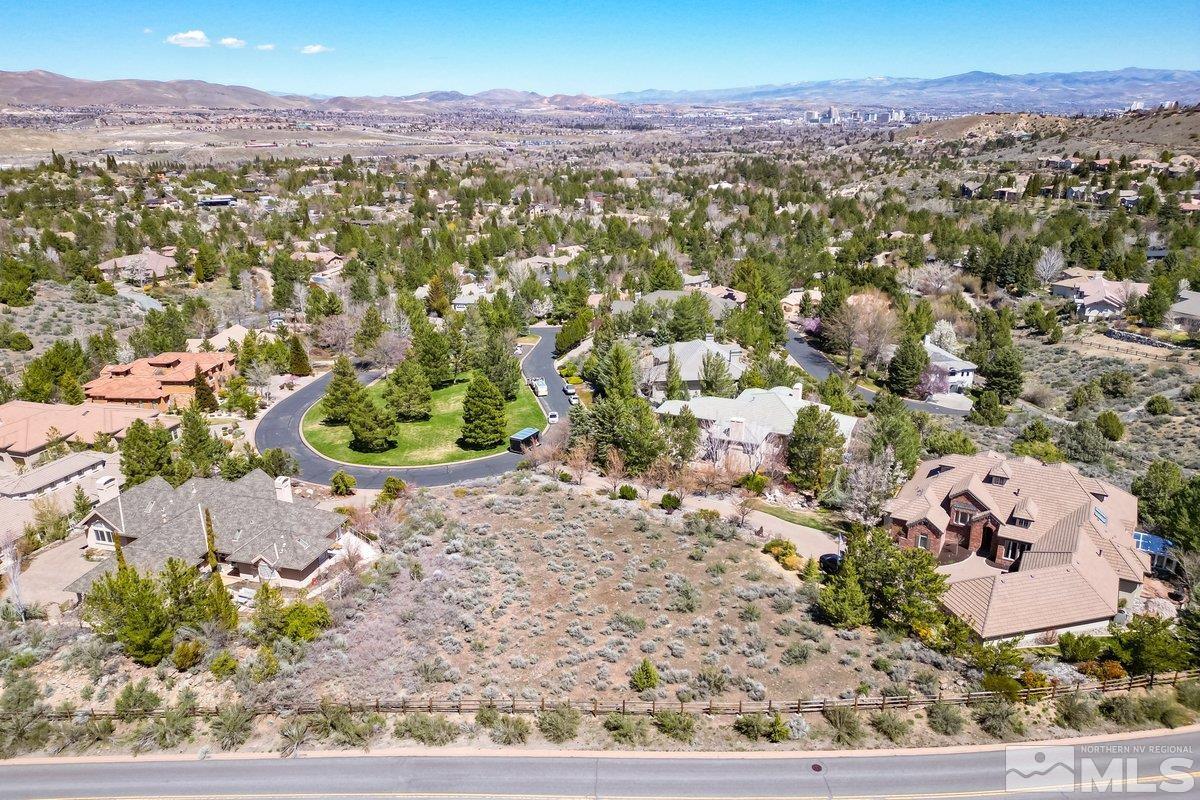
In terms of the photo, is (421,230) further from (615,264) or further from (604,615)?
(604,615)

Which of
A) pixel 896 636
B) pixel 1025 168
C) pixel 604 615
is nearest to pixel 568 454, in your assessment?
pixel 604 615

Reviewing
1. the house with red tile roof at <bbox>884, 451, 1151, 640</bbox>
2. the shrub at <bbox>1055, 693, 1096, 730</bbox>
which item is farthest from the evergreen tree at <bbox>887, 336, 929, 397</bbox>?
the shrub at <bbox>1055, 693, 1096, 730</bbox>

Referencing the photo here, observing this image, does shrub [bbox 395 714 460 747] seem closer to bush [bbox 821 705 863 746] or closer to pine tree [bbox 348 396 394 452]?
bush [bbox 821 705 863 746]

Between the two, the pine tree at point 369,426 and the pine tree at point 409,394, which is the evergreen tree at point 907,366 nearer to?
the pine tree at point 409,394

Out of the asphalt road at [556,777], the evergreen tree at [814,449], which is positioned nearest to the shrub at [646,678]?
the asphalt road at [556,777]

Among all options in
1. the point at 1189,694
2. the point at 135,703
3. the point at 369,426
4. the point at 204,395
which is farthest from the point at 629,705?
the point at 204,395

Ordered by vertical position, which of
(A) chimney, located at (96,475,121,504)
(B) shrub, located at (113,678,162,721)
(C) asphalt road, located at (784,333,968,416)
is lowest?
(C) asphalt road, located at (784,333,968,416)

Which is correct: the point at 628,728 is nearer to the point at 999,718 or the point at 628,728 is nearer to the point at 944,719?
the point at 944,719
